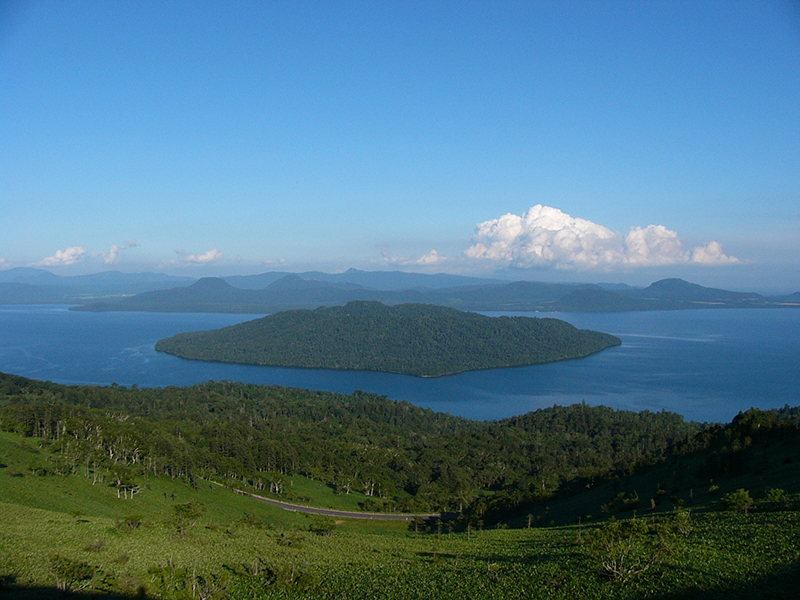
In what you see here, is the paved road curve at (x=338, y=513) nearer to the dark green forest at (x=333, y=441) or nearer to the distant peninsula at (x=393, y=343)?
the dark green forest at (x=333, y=441)

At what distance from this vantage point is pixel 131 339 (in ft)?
600

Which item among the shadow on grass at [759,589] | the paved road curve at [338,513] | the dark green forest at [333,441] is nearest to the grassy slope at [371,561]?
the shadow on grass at [759,589]

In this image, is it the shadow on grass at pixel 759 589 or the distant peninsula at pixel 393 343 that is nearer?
the shadow on grass at pixel 759 589

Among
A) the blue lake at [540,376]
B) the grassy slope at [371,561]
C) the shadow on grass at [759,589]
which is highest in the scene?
the shadow on grass at [759,589]

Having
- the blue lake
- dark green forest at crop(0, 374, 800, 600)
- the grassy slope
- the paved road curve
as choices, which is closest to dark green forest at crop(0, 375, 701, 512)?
dark green forest at crop(0, 374, 800, 600)

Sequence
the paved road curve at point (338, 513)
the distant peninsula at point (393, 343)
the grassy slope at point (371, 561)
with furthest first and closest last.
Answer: the distant peninsula at point (393, 343), the paved road curve at point (338, 513), the grassy slope at point (371, 561)

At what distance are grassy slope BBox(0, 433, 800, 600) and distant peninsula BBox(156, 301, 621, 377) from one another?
117 metres

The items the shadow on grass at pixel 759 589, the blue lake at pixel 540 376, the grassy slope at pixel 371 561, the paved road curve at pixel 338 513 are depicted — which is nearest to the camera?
the shadow on grass at pixel 759 589

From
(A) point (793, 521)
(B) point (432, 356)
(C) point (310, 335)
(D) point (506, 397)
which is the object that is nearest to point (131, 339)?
(C) point (310, 335)

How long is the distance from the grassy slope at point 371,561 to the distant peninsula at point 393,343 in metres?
117

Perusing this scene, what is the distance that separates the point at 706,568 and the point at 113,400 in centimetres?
8191

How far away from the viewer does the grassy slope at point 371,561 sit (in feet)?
46.5

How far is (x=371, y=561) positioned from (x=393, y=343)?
152 meters

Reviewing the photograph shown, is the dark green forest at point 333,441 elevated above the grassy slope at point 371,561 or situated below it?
below
